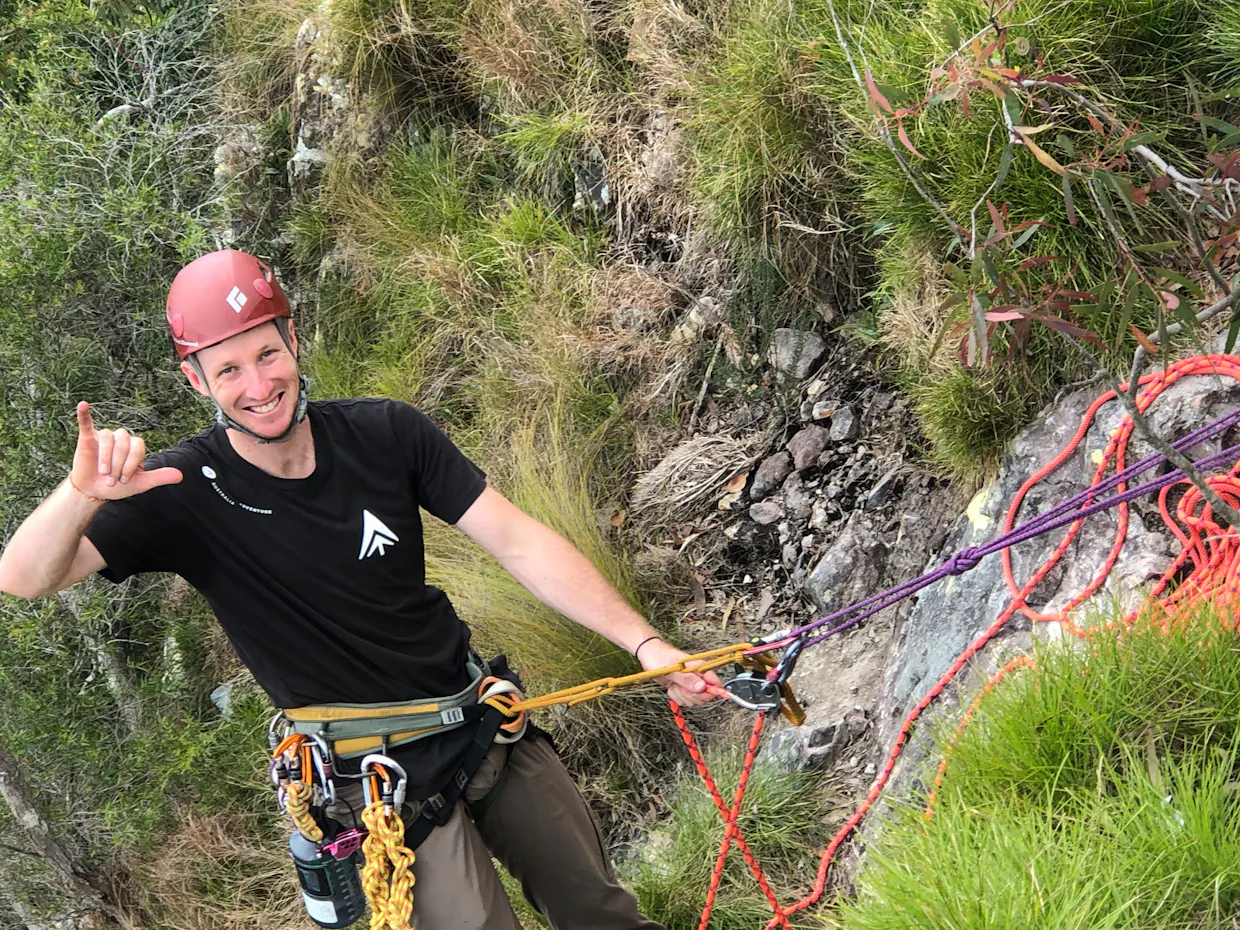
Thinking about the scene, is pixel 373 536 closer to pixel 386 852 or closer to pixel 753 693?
pixel 386 852

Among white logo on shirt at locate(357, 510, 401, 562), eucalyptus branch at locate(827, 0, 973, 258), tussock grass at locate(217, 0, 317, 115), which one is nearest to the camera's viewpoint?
eucalyptus branch at locate(827, 0, 973, 258)

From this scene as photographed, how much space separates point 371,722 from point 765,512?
2.08 meters

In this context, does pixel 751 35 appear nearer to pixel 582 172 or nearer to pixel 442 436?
pixel 582 172

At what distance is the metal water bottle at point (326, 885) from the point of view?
2.88 m

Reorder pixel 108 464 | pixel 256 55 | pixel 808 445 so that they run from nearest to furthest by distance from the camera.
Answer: pixel 108 464, pixel 808 445, pixel 256 55

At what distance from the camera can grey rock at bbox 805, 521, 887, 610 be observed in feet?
12.8

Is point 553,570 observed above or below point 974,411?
above

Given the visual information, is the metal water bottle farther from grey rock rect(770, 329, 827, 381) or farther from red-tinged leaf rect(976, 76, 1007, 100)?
grey rock rect(770, 329, 827, 381)

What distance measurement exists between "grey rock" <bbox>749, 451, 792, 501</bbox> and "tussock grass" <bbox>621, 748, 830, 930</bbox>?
1193mm

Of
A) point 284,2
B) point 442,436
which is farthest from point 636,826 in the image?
point 284,2

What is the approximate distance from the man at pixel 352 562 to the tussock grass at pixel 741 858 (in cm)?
54

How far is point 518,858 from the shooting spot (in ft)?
9.62

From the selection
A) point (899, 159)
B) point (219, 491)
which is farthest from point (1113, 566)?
point (219, 491)

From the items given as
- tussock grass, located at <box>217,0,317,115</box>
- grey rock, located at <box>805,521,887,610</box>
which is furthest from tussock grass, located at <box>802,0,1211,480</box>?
tussock grass, located at <box>217,0,317,115</box>
